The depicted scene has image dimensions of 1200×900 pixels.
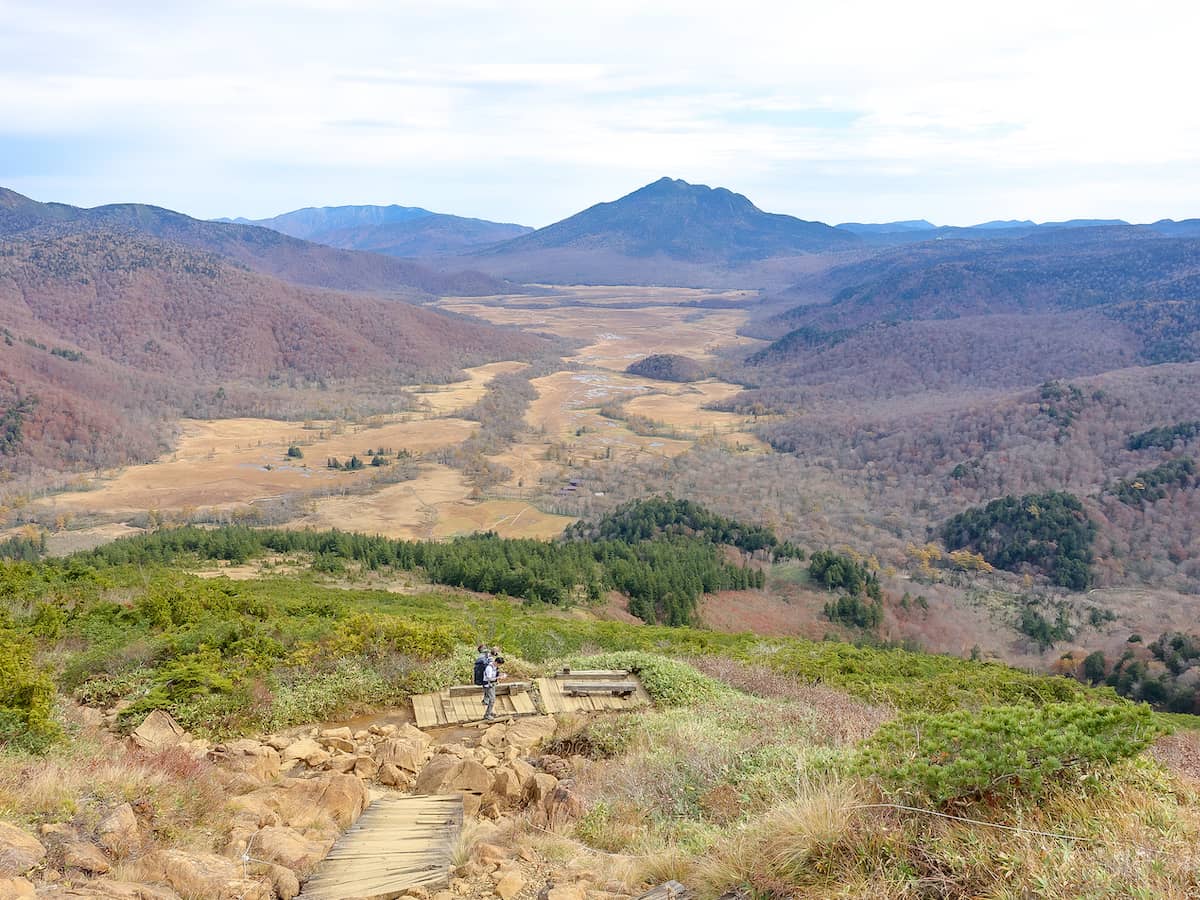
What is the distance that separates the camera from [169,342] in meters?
114

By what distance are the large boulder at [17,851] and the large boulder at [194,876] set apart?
602 millimetres

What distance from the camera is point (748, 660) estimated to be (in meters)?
16.2

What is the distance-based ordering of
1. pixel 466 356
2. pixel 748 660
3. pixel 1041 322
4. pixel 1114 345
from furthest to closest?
pixel 466 356 → pixel 1041 322 → pixel 1114 345 → pixel 748 660

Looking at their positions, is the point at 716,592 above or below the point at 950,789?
below

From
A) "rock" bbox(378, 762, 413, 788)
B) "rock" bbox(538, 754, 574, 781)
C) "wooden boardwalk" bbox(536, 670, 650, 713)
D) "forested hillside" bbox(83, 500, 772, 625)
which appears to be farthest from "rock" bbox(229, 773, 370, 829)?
"forested hillside" bbox(83, 500, 772, 625)

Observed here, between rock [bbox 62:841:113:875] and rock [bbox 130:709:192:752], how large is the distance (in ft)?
11.2

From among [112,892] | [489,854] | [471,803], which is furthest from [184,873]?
[471,803]

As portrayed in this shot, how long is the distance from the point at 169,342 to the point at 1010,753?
127552 millimetres

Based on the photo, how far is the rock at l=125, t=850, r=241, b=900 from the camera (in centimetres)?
567

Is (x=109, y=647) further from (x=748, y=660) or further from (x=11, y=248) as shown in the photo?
(x=11, y=248)

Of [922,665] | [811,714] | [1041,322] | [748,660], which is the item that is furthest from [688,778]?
[1041,322]

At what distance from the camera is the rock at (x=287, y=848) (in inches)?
257

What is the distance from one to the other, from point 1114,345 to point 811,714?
123 meters

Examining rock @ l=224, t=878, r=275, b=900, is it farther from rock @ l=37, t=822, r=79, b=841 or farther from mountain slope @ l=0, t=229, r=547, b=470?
mountain slope @ l=0, t=229, r=547, b=470
